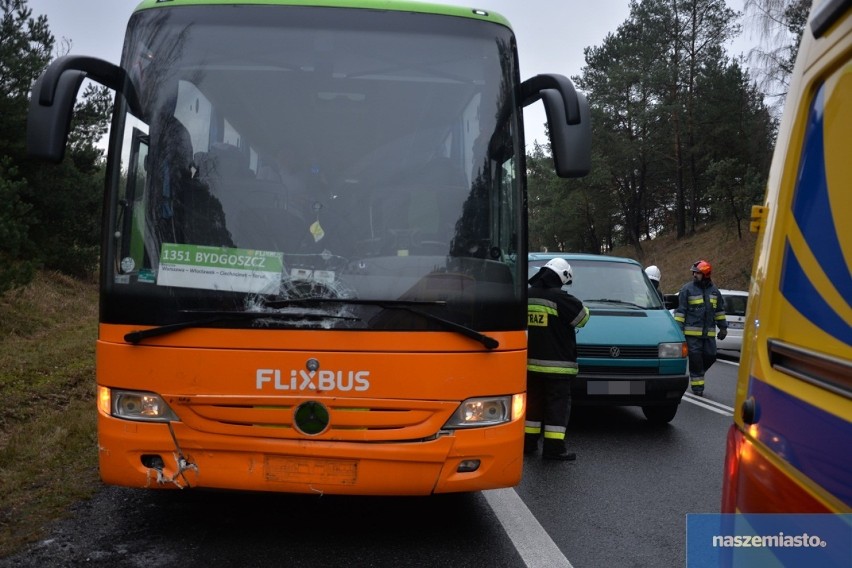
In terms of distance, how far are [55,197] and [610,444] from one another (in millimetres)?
20218

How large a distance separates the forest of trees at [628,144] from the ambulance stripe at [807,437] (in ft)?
46.9

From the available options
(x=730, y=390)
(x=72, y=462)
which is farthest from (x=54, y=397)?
(x=730, y=390)

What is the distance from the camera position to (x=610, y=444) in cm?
848

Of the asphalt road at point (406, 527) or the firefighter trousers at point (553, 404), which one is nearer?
the asphalt road at point (406, 527)

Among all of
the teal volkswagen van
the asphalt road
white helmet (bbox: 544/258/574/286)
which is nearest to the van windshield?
the teal volkswagen van

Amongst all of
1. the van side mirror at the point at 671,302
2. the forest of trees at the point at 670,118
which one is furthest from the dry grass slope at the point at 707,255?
the van side mirror at the point at 671,302

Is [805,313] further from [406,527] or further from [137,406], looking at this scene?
[406,527]

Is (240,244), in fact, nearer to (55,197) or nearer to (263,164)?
(263,164)

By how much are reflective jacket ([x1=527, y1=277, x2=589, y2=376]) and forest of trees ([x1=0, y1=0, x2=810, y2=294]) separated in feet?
33.6

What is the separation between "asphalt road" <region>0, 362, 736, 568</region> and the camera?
475 centimetres

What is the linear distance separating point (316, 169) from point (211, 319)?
3.18 ft

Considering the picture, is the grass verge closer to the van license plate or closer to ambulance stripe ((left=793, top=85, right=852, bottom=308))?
ambulance stripe ((left=793, top=85, right=852, bottom=308))

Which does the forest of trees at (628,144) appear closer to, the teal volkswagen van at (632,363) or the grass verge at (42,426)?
the grass verge at (42,426)

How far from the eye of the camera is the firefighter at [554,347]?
7582mm
